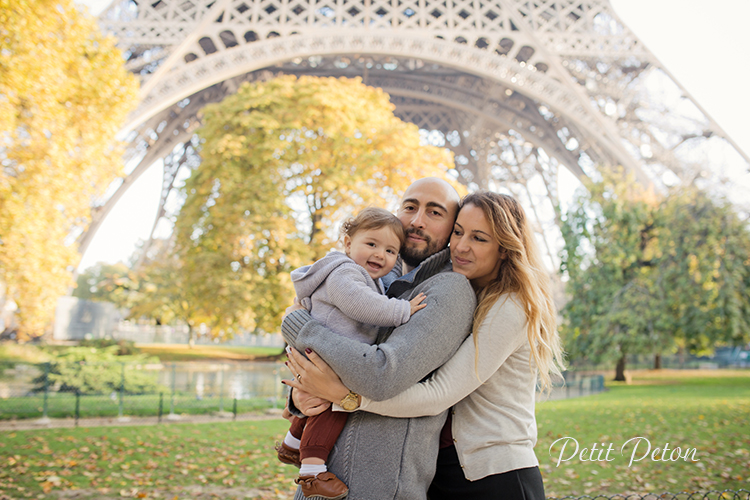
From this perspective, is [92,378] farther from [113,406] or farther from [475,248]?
[475,248]

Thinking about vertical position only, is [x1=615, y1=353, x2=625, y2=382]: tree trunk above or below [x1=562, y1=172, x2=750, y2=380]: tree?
below

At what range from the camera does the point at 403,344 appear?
1.80 m

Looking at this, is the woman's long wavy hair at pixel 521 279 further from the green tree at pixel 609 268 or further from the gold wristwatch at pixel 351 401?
the green tree at pixel 609 268

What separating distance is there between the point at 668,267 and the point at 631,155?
13.4ft

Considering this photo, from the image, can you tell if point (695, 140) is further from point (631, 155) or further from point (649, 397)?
point (649, 397)

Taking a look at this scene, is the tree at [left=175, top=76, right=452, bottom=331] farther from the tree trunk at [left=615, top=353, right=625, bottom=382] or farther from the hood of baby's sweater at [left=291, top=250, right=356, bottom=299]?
the hood of baby's sweater at [left=291, top=250, right=356, bottom=299]

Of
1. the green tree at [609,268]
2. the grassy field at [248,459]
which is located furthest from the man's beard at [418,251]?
the green tree at [609,268]

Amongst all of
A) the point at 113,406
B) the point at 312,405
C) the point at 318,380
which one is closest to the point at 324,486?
the point at 312,405

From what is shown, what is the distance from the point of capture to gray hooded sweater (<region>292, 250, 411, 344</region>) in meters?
1.95

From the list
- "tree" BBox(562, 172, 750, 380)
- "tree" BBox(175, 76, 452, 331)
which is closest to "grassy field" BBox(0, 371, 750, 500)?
"tree" BBox(562, 172, 750, 380)

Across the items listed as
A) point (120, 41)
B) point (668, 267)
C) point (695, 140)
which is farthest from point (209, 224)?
point (695, 140)

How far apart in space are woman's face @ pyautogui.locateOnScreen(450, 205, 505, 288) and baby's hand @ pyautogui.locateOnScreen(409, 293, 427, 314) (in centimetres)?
30

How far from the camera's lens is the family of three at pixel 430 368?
72.1 inches

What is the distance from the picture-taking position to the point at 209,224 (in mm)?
14258
